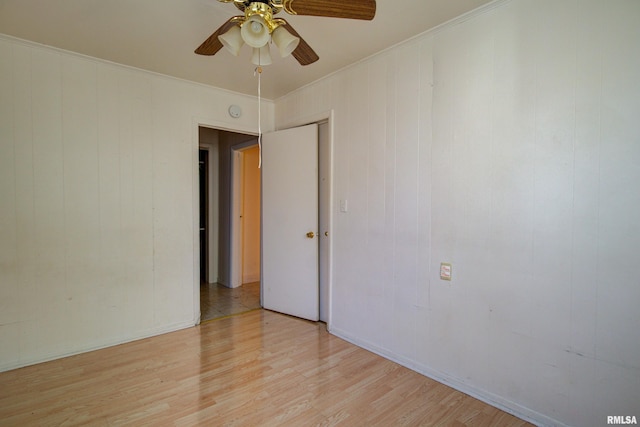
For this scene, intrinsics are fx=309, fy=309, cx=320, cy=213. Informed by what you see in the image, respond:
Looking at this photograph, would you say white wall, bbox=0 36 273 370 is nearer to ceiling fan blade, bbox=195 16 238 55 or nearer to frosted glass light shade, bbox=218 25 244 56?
ceiling fan blade, bbox=195 16 238 55

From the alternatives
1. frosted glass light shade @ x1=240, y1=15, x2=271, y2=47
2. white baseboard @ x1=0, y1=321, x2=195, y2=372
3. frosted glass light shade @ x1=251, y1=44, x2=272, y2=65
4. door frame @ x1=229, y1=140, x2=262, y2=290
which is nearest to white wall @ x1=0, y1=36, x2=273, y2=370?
white baseboard @ x1=0, y1=321, x2=195, y2=372

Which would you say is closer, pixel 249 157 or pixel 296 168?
pixel 296 168

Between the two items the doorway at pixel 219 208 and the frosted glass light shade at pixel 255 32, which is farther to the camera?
the doorway at pixel 219 208

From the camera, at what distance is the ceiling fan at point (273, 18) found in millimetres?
1381

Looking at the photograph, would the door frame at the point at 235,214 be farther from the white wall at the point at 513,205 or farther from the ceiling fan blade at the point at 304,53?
the ceiling fan blade at the point at 304,53

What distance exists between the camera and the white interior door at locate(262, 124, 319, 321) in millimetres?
3254

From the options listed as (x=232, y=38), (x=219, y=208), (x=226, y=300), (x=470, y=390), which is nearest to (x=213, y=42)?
(x=232, y=38)

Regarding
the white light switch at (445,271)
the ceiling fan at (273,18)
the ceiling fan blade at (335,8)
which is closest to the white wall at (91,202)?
the ceiling fan at (273,18)

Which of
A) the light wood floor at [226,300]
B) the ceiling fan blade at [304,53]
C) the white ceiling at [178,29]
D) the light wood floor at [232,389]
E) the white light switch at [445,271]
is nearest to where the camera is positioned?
the ceiling fan blade at [304,53]

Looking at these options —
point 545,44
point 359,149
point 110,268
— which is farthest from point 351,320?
point 545,44

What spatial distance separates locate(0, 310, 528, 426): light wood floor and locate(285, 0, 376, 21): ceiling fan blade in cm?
217

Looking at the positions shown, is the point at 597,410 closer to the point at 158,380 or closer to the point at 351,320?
Result: the point at 351,320

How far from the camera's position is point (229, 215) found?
4.58 m

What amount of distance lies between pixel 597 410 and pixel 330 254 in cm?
206
